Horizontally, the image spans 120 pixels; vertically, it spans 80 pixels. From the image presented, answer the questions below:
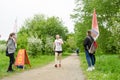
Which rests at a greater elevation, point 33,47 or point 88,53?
point 33,47

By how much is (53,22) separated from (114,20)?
4566 cm

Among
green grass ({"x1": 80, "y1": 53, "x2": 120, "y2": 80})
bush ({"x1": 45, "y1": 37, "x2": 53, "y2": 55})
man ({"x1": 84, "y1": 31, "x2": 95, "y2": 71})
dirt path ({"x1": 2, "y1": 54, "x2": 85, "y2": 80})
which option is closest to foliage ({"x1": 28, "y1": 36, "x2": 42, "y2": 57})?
green grass ({"x1": 80, "y1": 53, "x2": 120, "y2": 80})

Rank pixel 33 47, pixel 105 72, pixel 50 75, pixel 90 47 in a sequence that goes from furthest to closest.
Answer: pixel 33 47
pixel 90 47
pixel 105 72
pixel 50 75

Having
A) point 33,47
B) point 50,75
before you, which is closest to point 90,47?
point 50,75

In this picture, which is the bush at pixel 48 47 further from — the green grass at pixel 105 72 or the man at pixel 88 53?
the man at pixel 88 53

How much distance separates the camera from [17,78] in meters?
12.4

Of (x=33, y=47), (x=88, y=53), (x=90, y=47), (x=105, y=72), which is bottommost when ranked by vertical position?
(x=105, y=72)

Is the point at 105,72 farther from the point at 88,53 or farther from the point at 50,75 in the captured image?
the point at 50,75

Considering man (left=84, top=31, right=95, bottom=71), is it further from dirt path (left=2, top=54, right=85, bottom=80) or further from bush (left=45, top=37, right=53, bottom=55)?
bush (left=45, top=37, right=53, bottom=55)

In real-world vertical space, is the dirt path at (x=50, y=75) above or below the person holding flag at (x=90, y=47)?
below

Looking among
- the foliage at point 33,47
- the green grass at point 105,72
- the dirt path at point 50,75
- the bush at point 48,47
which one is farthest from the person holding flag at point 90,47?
the bush at point 48,47

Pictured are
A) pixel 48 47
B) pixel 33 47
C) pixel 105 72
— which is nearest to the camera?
pixel 105 72

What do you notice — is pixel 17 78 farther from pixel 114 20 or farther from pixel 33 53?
pixel 33 53

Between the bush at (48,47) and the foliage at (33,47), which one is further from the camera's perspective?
the bush at (48,47)
